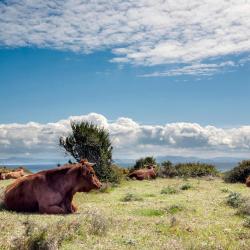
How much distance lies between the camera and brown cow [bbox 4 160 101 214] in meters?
18.5

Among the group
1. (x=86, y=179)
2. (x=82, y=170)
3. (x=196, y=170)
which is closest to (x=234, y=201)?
(x=86, y=179)

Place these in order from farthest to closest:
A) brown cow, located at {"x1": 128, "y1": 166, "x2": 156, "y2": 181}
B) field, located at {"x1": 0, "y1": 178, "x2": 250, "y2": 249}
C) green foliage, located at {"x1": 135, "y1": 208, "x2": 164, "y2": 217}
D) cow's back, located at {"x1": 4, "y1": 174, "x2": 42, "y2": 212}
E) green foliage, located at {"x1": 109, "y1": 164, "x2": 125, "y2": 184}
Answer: brown cow, located at {"x1": 128, "y1": 166, "x2": 156, "y2": 181} → green foliage, located at {"x1": 109, "y1": 164, "x2": 125, "y2": 184} → cow's back, located at {"x1": 4, "y1": 174, "x2": 42, "y2": 212} → green foliage, located at {"x1": 135, "y1": 208, "x2": 164, "y2": 217} → field, located at {"x1": 0, "y1": 178, "x2": 250, "y2": 249}

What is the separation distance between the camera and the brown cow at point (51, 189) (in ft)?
60.6

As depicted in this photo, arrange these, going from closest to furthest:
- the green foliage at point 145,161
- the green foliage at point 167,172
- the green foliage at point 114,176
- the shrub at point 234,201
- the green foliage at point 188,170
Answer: the shrub at point 234,201 → the green foliage at point 114,176 → the green foliage at point 167,172 → the green foliage at point 188,170 → the green foliage at point 145,161

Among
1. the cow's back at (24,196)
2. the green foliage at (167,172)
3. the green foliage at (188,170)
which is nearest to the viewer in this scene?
Answer: the cow's back at (24,196)

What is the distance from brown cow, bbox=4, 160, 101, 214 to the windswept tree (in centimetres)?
2054

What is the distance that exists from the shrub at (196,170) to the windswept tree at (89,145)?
12820 mm

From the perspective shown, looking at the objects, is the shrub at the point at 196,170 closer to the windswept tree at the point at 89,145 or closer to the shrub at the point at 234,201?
the windswept tree at the point at 89,145

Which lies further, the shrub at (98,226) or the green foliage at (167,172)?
the green foliage at (167,172)

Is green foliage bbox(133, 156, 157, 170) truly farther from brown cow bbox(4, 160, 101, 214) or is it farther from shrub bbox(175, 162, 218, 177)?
brown cow bbox(4, 160, 101, 214)

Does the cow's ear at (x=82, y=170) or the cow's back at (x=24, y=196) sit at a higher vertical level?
the cow's ear at (x=82, y=170)

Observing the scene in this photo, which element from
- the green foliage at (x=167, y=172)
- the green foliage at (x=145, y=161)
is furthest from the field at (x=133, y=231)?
the green foliage at (x=145, y=161)

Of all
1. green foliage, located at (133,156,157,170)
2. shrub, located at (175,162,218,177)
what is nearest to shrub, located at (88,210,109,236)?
shrub, located at (175,162,218,177)

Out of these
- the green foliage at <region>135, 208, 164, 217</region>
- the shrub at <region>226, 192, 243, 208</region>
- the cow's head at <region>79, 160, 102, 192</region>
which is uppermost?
the cow's head at <region>79, 160, 102, 192</region>
